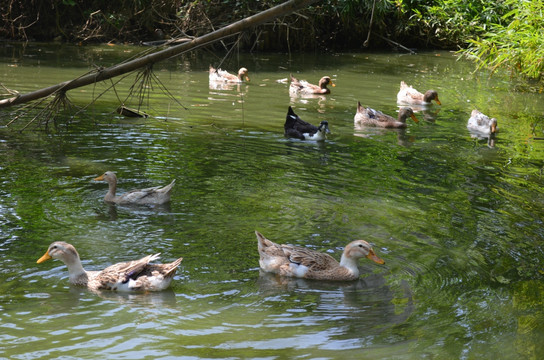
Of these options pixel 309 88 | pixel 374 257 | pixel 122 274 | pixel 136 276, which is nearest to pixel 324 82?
pixel 309 88

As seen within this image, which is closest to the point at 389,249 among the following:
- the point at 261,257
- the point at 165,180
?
the point at 261,257

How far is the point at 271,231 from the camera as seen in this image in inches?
325

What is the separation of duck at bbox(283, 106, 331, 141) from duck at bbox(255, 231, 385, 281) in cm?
587

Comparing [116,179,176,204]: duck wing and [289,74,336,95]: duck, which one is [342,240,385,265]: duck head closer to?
[116,179,176,204]: duck wing

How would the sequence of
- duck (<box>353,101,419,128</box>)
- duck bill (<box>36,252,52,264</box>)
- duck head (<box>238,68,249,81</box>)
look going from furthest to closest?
duck head (<box>238,68,249,81</box>) < duck (<box>353,101,419,128</box>) < duck bill (<box>36,252,52,264</box>)

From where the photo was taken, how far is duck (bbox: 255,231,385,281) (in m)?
7.16

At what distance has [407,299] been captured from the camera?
662 cm

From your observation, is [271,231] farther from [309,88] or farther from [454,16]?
[454,16]

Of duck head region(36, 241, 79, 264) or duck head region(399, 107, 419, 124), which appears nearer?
duck head region(36, 241, 79, 264)

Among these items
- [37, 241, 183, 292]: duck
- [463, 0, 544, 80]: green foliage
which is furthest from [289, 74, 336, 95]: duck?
[37, 241, 183, 292]: duck

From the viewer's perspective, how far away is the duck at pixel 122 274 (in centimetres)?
665

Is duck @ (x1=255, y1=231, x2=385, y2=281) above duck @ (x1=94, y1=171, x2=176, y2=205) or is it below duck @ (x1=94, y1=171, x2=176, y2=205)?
below

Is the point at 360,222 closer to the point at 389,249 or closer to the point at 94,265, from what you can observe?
the point at 389,249

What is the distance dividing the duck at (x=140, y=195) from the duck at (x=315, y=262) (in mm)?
2167
